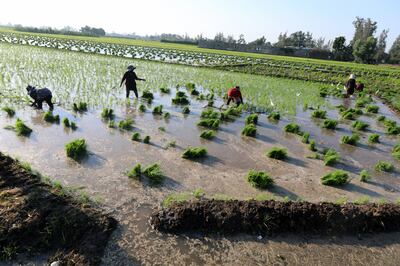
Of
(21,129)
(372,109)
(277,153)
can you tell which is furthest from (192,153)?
(372,109)

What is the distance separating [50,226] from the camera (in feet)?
12.1

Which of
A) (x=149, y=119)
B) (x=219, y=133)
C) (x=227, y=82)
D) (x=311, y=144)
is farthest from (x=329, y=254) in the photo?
(x=227, y=82)

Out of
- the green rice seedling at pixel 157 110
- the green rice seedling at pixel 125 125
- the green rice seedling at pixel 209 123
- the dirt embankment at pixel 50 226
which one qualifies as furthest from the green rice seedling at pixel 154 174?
the green rice seedling at pixel 157 110

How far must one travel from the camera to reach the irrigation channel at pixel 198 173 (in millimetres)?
3846

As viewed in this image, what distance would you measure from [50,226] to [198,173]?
2700 millimetres

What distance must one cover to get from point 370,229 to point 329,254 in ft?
3.19

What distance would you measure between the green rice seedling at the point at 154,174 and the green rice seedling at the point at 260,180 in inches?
59.6

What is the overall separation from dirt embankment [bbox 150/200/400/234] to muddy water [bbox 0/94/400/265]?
158mm

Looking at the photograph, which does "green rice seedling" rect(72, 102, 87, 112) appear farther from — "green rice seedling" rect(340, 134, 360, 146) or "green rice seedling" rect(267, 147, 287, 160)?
"green rice seedling" rect(340, 134, 360, 146)

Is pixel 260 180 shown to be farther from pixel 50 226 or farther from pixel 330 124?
pixel 330 124

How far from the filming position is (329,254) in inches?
155

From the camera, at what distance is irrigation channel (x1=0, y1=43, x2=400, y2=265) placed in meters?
3.85

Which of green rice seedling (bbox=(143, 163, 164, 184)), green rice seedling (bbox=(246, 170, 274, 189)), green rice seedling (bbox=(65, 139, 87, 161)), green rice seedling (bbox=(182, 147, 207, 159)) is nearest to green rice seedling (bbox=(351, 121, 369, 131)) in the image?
green rice seedling (bbox=(246, 170, 274, 189))

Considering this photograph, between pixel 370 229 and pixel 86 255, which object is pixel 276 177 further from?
pixel 86 255
